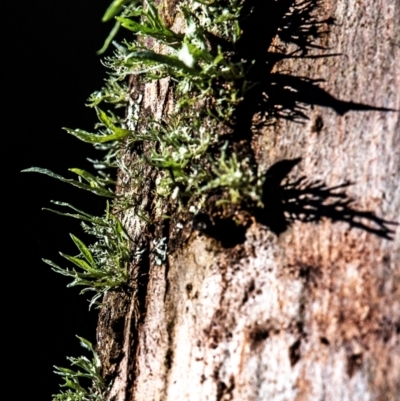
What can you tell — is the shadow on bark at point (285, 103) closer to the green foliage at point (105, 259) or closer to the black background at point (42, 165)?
the green foliage at point (105, 259)

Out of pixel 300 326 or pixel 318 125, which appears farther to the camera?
pixel 318 125

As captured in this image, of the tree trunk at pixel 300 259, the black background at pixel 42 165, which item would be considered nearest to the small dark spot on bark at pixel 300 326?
the tree trunk at pixel 300 259

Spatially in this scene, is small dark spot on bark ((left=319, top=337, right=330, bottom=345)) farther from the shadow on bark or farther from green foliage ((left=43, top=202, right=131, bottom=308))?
green foliage ((left=43, top=202, right=131, bottom=308))

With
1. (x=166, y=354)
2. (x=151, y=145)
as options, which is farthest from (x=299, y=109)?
(x=166, y=354)

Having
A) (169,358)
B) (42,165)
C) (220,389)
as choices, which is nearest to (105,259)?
(169,358)

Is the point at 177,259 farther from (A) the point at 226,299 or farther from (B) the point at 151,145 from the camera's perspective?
(B) the point at 151,145

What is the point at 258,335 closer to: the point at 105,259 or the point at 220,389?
the point at 220,389

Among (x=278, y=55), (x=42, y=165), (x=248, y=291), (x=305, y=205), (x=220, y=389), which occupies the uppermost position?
(x=42, y=165)
